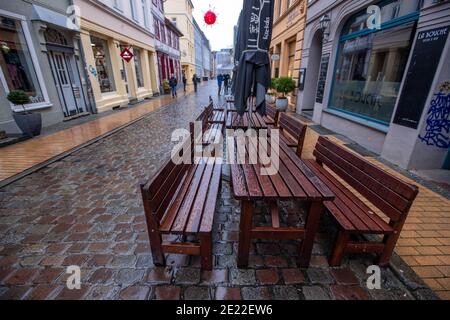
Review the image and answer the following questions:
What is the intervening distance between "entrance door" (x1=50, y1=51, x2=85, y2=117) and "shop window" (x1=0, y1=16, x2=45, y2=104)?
40.8 inches

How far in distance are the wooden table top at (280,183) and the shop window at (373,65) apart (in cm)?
419

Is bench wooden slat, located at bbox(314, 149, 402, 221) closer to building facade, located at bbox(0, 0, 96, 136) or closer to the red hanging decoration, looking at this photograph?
building facade, located at bbox(0, 0, 96, 136)

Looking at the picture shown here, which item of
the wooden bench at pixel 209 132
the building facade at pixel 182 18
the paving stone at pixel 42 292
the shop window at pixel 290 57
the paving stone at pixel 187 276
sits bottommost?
the paving stone at pixel 42 292

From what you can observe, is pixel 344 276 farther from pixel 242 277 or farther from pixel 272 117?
pixel 272 117

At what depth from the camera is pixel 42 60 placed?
7.05 metres

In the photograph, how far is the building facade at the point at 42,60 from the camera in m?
5.98

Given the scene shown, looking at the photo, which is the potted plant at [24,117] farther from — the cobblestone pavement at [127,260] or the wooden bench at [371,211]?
the wooden bench at [371,211]

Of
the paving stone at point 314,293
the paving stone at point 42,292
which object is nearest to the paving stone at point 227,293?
the paving stone at point 314,293

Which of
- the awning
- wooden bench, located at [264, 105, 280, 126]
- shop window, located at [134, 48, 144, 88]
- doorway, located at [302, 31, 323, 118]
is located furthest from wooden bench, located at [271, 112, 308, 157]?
shop window, located at [134, 48, 144, 88]

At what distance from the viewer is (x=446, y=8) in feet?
11.0

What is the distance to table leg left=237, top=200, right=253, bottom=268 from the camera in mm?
1881

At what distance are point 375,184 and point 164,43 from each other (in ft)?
78.1

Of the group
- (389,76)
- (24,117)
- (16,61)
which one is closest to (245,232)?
(389,76)
